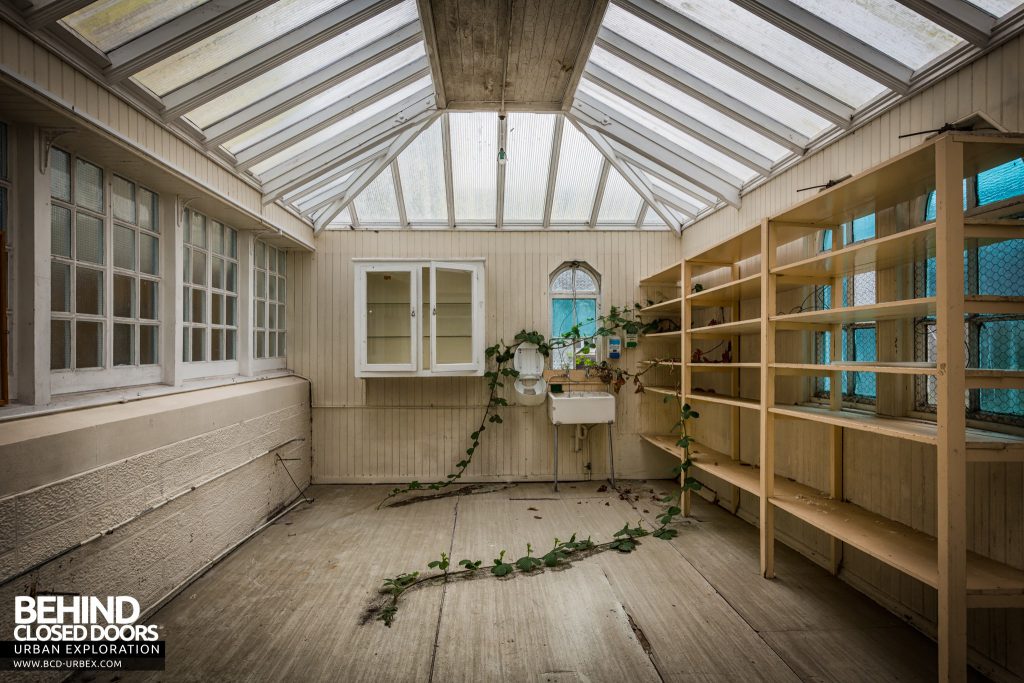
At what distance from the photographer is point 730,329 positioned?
3826 millimetres

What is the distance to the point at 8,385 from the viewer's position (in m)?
2.14

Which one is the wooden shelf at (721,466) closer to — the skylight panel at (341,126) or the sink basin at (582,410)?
the sink basin at (582,410)

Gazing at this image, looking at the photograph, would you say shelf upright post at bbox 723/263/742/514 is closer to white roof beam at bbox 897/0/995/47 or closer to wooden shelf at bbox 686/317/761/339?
wooden shelf at bbox 686/317/761/339

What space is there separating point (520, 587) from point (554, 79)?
361 cm

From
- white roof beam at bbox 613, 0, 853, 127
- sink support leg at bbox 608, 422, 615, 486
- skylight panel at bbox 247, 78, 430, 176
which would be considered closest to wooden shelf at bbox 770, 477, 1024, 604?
sink support leg at bbox 608, 422, 615, 486

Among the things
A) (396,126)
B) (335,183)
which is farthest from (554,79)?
(335,183)

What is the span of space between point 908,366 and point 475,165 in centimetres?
401

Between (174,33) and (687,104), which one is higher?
(687,104)

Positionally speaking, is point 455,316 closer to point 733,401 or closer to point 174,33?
point 733,401

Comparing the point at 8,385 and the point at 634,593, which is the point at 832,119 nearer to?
the point at 634,593

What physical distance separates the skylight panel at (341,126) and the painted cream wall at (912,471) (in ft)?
10.3

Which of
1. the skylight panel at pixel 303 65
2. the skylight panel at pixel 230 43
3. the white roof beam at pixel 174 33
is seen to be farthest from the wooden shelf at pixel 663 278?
the white roof beam at pixel 174 33

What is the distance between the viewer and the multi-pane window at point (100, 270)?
8.11ft

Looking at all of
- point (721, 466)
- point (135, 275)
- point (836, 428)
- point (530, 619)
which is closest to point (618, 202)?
point (721, 466)
